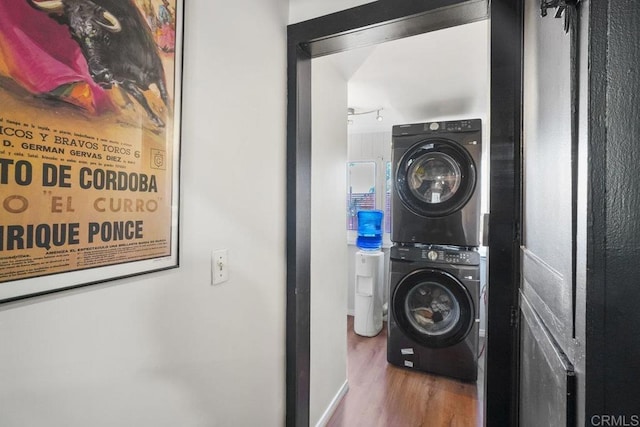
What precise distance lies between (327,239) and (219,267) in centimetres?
105

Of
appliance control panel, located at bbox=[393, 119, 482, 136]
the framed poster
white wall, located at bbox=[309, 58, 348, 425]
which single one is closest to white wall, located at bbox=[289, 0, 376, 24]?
white wall, located at bbox=[309, 58, 348, 425]

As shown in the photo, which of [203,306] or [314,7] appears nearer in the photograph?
[203,306]

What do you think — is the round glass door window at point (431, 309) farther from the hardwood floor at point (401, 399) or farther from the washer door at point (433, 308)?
the hardwood floor at point (401, 399)

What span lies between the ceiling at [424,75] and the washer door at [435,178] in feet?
1.62

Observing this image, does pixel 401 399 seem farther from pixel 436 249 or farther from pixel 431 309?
pixel 436 249

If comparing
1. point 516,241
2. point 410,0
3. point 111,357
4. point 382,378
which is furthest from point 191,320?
point 382,378

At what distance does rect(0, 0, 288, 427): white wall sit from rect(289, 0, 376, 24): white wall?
0.05 m

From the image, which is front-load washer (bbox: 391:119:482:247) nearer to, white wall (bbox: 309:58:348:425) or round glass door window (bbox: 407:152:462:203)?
round glass door window (bbox: 407:152:462:203)

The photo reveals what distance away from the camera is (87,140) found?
24.9 inches

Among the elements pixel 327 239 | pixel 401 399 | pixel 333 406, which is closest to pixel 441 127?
pixel 327 239

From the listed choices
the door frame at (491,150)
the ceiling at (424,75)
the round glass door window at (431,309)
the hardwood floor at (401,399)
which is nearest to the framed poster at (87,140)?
the door frame at (491,150)

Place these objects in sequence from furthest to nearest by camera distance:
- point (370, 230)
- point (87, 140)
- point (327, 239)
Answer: point (370, 230) → point (327, 239) → point (87, 140)

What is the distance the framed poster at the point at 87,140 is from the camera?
535 mm

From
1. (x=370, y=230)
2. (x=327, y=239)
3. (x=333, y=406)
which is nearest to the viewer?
(x=327, y=239)
